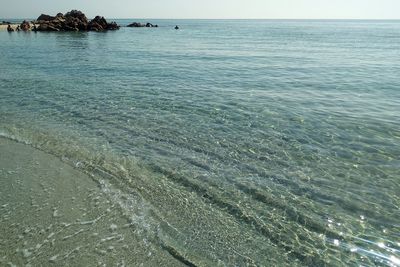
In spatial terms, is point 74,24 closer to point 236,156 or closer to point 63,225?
point 236,156

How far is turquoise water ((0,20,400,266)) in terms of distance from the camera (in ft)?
22.3

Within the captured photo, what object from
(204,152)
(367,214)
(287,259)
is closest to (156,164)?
(204,152)

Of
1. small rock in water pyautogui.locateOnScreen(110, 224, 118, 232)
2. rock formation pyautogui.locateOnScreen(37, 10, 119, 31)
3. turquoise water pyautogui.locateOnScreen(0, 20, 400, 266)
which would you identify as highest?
rock formation pyautogui.locateOnScreen(37, 10, 119, 31)

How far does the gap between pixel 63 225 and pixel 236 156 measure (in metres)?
5.63

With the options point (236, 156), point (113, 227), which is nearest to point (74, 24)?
point (236, 156)

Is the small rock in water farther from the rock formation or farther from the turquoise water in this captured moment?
the rock formation

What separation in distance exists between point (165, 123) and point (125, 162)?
3805 mm

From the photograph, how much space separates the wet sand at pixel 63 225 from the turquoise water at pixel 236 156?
35cm

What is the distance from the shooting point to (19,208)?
7398mm

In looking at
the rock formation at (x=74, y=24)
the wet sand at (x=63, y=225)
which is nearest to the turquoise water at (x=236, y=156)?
the wet sand at (x=63, y=225)

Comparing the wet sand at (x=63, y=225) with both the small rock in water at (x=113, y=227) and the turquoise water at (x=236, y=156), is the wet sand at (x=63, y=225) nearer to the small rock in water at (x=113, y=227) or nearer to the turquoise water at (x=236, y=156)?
the small rock in water at (x=113, y=227)

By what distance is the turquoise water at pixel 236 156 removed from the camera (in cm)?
680

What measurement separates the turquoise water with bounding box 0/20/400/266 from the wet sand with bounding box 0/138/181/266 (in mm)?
350

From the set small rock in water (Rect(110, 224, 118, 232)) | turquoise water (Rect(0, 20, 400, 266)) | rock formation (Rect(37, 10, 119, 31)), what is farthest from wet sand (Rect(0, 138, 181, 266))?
rock formation (Rect(37, 10, 119, 31))
